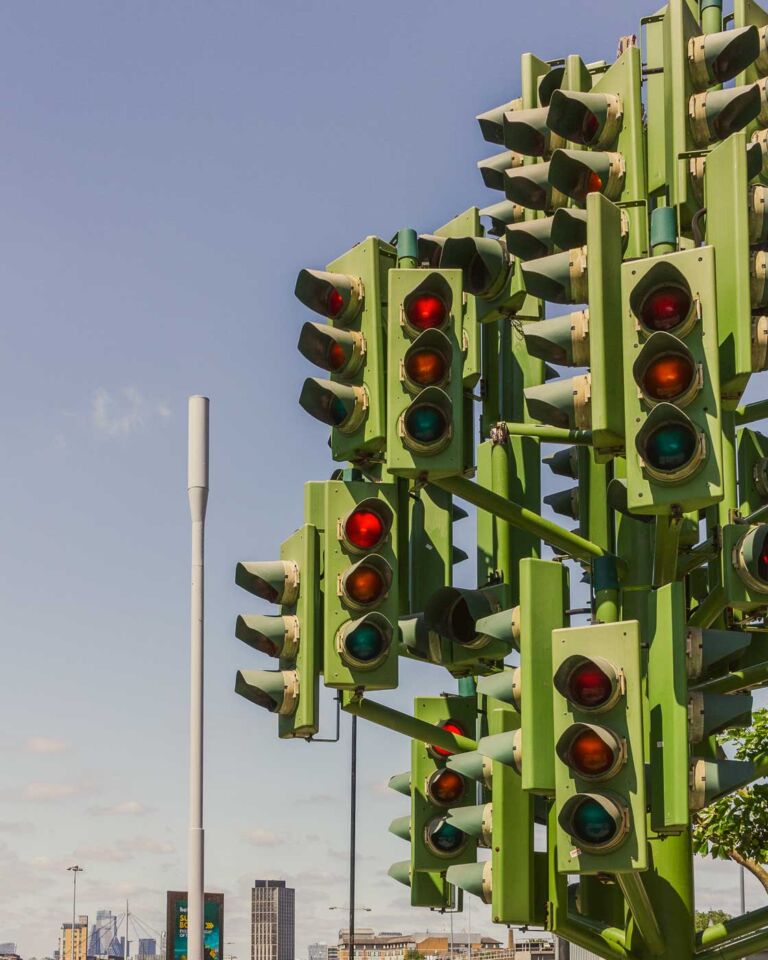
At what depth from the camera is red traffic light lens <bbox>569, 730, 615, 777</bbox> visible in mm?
7773

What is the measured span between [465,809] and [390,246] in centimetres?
396

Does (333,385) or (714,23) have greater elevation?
(714,23)

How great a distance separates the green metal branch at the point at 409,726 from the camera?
35.7ft

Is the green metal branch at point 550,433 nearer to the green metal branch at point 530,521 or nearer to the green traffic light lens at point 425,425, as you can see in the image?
the green metal branch at point 530,521

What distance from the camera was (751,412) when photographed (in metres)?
11.5

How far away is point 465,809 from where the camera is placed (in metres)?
9.39

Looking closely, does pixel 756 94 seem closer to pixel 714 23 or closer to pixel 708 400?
pixel 714 23

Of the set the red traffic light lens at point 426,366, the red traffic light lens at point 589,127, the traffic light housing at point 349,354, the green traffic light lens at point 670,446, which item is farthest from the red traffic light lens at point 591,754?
the red traffic light lens at point 589,127

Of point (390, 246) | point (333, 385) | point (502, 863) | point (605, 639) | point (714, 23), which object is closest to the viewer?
point (605, 639)

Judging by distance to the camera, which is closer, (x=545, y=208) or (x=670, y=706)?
(x=670, y=706)

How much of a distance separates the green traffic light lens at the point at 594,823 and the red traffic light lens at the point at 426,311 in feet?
10.3

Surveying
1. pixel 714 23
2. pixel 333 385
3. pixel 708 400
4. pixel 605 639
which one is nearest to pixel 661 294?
pixel 708 400

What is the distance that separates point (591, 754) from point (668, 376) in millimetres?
1921

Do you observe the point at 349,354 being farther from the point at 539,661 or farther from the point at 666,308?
the point at 539,661
